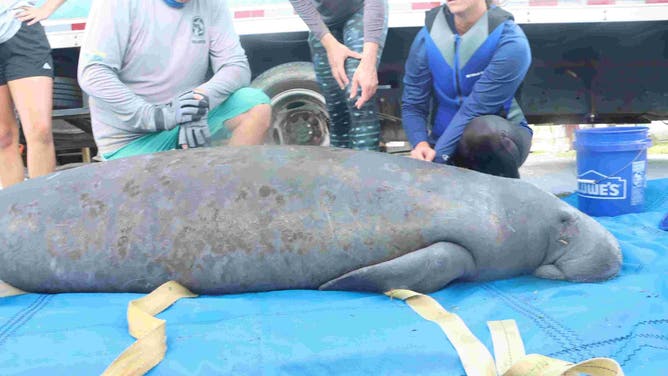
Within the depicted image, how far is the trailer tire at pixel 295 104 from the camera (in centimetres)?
560

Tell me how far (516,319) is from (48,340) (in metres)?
1.62

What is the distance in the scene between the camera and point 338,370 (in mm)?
1735

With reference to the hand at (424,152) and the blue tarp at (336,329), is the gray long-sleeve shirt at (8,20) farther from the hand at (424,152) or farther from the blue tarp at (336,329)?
the hand at (424,152)

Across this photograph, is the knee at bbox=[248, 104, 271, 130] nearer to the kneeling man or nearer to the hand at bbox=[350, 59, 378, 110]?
the kneeling man

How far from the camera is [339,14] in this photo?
373 centimetres

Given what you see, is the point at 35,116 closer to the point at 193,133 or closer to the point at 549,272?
the point at 193,133

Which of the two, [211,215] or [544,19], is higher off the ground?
[544,19]

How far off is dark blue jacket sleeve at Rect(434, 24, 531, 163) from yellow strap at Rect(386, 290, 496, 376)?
137cm

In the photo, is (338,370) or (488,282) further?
(488,282)

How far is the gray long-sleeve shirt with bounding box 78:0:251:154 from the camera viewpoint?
3336mm

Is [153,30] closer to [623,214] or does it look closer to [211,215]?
[211,215]

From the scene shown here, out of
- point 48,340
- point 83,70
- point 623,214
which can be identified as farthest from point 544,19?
point 48,340

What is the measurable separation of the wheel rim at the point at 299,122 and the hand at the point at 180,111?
7.68 ft

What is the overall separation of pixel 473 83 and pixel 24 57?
3.00m
